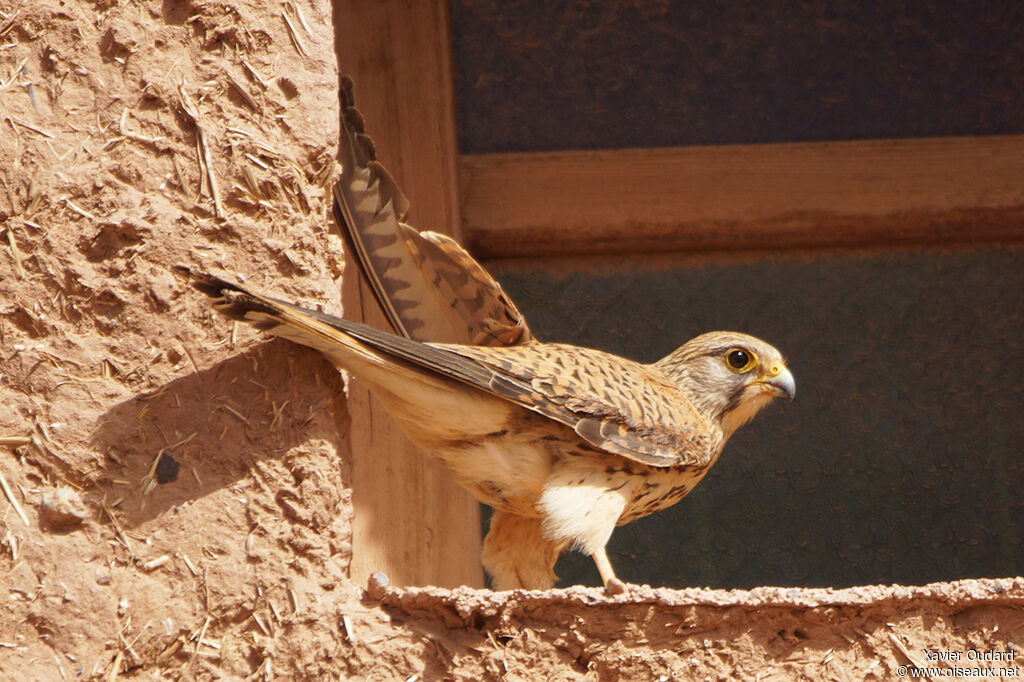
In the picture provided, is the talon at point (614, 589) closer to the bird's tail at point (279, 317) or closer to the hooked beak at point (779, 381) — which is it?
the bird's tail at point (279, 317)

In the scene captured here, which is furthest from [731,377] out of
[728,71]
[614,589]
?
[728,71]

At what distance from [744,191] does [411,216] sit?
104 centimetres

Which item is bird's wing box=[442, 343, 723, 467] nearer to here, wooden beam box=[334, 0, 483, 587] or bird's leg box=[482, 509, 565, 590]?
bird's leg box=[482, 509, 565, 590]

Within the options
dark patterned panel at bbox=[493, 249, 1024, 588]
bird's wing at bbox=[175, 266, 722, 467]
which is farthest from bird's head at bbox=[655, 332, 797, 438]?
dark patterned panel at bbox=[493, 249, 1024, 588]

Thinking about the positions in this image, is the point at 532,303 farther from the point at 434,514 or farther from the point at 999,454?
the point at 999,454

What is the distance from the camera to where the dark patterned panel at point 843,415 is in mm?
3951

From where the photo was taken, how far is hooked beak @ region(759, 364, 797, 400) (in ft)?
11.1

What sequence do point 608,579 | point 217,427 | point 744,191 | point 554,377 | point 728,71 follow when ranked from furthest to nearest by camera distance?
1. point 728,71
2. point 744,191
3. point 554,377
4. point 608,579
5. point 217,427

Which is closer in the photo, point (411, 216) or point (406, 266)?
point (406, 266)

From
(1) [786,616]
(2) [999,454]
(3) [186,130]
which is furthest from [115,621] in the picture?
(2) [999,454]

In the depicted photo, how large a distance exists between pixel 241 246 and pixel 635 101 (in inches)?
73.6

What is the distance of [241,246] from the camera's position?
2.65m

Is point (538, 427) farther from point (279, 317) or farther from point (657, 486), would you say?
point (279, 317)

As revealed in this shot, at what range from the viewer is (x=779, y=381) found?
3.40 metres
